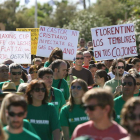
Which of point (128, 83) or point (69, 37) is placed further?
point (69, 37)

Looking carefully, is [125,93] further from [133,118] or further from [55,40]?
[55,40]

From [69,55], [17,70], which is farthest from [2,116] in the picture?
[69,55]

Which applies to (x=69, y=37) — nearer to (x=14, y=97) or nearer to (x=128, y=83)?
(x=128, y=83)

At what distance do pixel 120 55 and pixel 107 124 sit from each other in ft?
19.2

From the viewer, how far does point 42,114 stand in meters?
5.51

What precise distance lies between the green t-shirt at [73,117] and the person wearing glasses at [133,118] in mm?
2135

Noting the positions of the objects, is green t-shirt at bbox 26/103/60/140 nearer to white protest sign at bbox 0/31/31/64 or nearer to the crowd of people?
the crowd of people

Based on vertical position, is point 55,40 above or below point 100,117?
above

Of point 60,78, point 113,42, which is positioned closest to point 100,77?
point 60,78

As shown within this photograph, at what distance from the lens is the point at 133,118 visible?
11.0ft

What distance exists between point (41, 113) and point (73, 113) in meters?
0.44

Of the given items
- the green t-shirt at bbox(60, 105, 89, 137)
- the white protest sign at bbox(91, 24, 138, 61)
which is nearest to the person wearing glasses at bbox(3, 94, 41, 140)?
the green t-shirt at bbox(60, 105, 89, 137)

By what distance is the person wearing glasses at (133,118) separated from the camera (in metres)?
3.32

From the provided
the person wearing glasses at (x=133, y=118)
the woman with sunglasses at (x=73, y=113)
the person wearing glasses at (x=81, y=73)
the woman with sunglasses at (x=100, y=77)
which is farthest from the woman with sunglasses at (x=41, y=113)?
the person wearing glasses at (x=81, y=73)
